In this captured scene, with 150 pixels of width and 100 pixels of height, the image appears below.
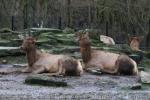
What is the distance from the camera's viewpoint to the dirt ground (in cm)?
927

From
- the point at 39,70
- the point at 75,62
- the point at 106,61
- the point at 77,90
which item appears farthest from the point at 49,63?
the point at 77,90

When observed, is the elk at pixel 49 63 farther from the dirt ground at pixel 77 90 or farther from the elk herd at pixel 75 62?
the dirt ground at pixel 77 90

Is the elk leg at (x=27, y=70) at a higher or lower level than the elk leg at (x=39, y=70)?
lower

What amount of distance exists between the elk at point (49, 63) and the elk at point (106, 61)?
95 centimetres

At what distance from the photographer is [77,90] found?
10.1 metres

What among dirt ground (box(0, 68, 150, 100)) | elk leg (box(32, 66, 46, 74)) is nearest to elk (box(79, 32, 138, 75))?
dirt ground (box(0, 68, 150, 100))

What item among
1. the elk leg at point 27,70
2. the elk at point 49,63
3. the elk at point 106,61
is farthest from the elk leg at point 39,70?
the elk at point 106,61

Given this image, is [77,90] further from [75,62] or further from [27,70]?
[27,70]

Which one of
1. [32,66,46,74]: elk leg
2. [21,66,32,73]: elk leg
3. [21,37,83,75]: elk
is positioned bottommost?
[21,66,32,73]: elk leg

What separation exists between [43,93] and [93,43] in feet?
24.9

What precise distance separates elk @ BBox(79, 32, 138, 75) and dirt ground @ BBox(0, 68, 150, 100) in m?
0.93

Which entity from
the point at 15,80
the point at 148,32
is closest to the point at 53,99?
the point at 15,80

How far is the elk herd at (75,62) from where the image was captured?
1233cm

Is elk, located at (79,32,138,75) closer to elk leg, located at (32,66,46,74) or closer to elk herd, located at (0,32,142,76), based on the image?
elk herd, located at (0,32,142,76)
